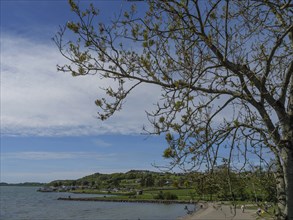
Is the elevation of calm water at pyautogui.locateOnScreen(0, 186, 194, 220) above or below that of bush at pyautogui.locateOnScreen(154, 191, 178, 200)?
below

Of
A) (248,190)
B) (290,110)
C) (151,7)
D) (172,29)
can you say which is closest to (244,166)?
(248,190)

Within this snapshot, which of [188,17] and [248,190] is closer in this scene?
[188,17]

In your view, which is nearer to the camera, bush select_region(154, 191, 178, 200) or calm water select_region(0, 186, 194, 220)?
calm water select_region(0, 186, 194, 220)

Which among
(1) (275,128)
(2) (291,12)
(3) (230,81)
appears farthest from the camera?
(2) (291,12)

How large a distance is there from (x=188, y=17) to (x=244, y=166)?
2431 millimetres

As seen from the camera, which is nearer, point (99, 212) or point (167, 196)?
point (99, 212)

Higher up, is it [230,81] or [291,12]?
[291,12]

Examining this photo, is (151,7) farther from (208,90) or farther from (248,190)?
(248,190)

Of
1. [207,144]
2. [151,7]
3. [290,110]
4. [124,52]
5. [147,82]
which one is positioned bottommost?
[207,144]

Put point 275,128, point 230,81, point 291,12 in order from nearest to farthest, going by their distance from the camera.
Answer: point 275,128
point 230,81
point 291,12

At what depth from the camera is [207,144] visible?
20.2 feet

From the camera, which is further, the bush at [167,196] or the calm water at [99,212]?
the bush at [167,196]

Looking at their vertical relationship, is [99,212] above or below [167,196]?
below

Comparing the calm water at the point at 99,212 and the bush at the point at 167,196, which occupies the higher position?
the bush at the point at 167,196
